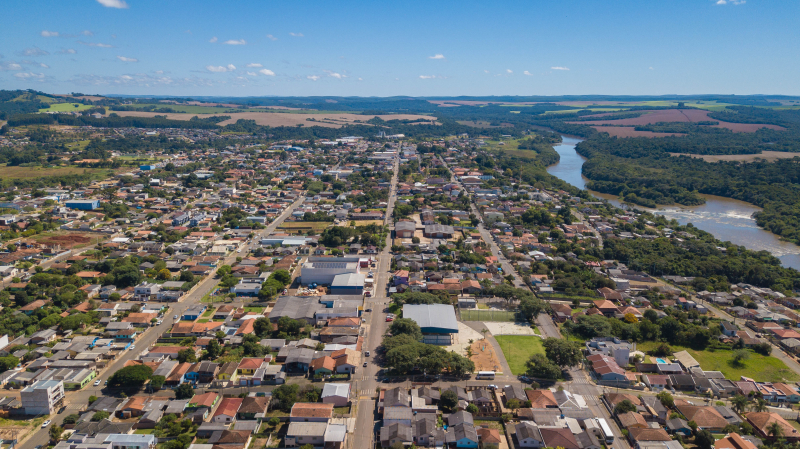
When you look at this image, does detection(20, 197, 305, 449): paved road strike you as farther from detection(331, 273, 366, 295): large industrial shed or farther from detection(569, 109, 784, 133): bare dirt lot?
detection(569, 109, 784, 133): bare dirt lot

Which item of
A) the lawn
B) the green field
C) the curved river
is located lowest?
the curved river

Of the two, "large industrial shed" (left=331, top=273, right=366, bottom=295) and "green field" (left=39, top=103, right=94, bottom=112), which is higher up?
"green field" (left=39, top=103, right=94, bottom=112)

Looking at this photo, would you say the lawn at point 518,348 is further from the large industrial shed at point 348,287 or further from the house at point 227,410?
the house at point 227,410

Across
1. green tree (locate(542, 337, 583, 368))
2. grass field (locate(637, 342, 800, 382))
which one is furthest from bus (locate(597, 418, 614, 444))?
grass field (locate(637, 342, 800, 382))

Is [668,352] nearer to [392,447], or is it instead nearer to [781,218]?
[392,447]

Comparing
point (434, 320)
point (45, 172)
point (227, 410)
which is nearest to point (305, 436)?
point (227, 410)

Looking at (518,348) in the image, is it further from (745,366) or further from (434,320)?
(745,366)

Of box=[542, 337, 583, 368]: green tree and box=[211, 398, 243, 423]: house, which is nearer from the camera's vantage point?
box=[211, 398, 243, 423]: house

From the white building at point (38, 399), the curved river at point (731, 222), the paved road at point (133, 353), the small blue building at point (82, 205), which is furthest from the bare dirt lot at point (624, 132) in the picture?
the white building at point (38, 399)
